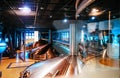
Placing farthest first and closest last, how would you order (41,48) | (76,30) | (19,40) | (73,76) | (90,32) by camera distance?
1. (19,40)
2. (41,48)
3. (90,32)
4. (76,30)
5. (73,76)

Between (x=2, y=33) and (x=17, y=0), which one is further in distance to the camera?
(x=2, y=33)

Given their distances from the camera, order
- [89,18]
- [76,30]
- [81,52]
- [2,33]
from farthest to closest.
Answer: [2,33] < [89,18] < [81,52] < [76,30]

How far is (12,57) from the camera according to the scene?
991 cm

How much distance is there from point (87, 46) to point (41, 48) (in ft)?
21.7

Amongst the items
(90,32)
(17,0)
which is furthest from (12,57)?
(90,32)

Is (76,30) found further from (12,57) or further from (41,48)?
(12,57)

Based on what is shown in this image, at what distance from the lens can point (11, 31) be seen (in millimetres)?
10445

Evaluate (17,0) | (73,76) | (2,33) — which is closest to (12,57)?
(2,33)

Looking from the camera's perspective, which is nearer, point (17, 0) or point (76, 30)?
point (76, 30)

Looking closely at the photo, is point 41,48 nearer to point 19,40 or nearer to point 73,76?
point 19,40

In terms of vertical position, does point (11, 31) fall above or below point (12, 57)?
above

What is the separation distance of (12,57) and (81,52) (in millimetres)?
8265

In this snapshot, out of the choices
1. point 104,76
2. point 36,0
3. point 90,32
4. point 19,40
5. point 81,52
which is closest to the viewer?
point 104,76

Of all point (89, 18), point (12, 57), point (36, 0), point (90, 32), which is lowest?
point (12, 57)
